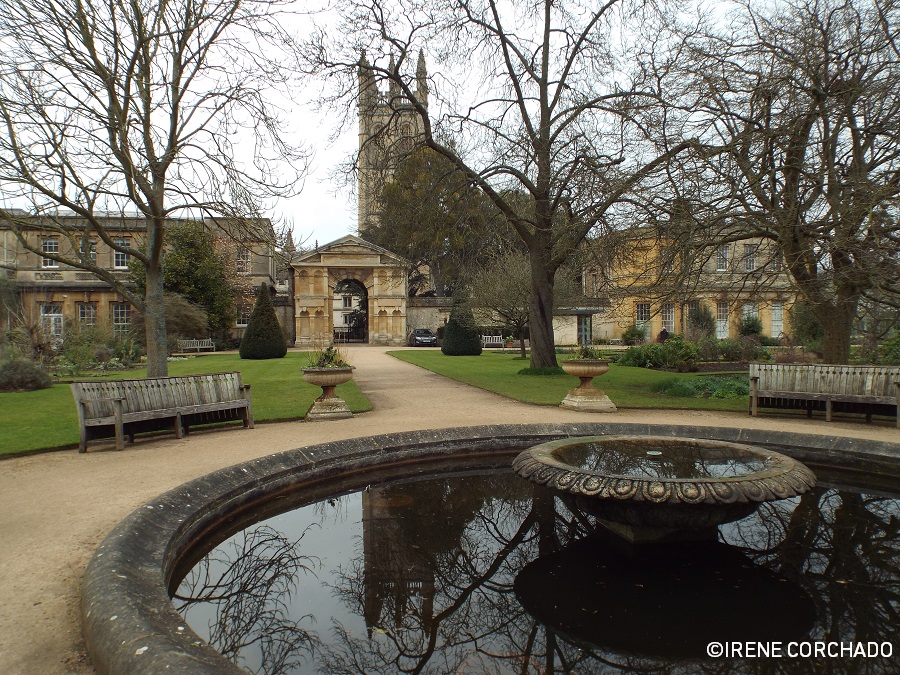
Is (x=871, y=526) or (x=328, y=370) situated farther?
(x=328, y=370)

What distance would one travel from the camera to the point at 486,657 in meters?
2.78

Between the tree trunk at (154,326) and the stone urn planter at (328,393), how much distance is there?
2.87 m

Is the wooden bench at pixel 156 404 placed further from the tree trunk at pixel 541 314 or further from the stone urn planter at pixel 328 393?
the tree trunk at pixel 541 314

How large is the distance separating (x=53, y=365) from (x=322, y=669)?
2004 centimetres

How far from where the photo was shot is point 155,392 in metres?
7.99

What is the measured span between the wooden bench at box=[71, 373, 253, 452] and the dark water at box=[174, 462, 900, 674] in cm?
394

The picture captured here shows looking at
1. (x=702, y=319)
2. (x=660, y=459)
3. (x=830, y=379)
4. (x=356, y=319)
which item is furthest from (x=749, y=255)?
(x=356, y=319)

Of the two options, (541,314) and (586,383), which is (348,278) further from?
(586,383)

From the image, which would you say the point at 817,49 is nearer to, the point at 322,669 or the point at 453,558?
the point at 453,558

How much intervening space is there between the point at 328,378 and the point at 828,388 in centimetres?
806

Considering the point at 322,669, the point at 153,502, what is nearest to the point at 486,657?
the point at 322,669

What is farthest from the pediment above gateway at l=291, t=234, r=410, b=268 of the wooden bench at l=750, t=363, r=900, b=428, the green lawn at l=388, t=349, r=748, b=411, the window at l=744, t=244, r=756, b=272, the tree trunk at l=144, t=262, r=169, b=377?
the wooden bench at l=750, t=363, r=900, b=428

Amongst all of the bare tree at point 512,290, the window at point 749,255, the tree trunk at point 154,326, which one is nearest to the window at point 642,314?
the bare tree at point 512,290

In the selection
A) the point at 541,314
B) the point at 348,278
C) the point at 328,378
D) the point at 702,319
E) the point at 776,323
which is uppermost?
the point at 348,278
